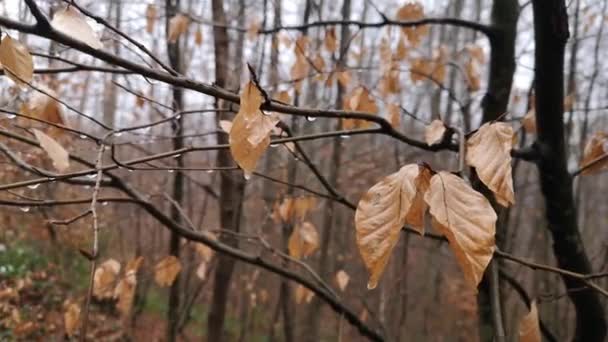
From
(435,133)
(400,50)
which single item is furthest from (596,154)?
(400,50)

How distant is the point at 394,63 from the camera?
2.67 m

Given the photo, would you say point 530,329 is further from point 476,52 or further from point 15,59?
point 476,52

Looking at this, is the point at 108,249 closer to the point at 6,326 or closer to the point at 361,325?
the point at 6,326

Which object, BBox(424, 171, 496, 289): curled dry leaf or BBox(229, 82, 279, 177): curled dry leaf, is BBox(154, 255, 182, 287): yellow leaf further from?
BBox(424, 171, 496, 289): curled dry leaf

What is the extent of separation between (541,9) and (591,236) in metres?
10.3

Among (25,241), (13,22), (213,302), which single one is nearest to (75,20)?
(13,22)

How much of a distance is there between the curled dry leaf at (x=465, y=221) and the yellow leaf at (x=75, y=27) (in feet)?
1.99

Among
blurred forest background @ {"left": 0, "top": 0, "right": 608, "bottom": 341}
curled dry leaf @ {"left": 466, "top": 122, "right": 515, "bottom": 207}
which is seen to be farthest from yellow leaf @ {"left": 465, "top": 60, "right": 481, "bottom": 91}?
curled dry leaf @ {"left": 466, "top": 122, "right": 515, "bottom": 207}

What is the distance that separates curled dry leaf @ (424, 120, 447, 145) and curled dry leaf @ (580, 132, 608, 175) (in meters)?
0.44

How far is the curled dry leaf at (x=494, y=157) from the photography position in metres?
0.88

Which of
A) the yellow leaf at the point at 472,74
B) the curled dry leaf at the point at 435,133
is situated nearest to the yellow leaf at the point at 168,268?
the curled dry leaf at the point at 435,133

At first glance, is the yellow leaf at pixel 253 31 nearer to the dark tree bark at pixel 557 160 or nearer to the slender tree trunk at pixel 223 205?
the slender tree trunk at pixel 223 205

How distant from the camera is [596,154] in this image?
1.58 meters

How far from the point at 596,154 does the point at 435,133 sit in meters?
0.56
